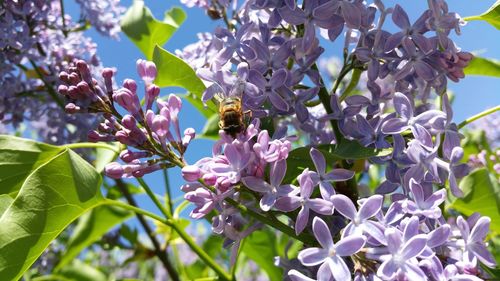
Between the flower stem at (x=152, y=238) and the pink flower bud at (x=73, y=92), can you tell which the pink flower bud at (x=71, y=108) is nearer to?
the pink flower bud at (x=73, y=92)

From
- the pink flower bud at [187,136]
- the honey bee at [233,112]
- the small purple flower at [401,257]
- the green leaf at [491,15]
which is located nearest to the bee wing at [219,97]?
the honey bee at [233,112]

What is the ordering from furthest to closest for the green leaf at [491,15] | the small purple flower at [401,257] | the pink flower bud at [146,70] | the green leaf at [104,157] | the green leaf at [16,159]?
the green leaf at [104,157], the green leaf at [491,15], the green leaf at [16,159], the pink flower bud at [146,70], the small purple flower at [401,257]

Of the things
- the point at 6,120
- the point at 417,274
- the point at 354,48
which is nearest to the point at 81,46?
the point at 6,120

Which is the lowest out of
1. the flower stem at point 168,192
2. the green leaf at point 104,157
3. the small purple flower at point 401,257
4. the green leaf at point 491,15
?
the flower stem at point 168,192

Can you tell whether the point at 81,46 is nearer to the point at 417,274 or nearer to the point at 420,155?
the point at 420,155

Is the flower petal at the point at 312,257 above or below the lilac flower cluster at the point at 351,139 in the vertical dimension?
below

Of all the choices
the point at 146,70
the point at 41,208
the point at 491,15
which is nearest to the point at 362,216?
the point at 146,70
